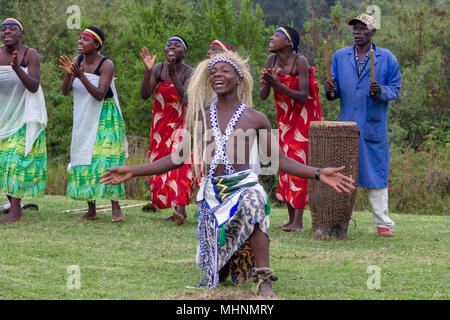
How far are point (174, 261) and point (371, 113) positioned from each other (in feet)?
9.37

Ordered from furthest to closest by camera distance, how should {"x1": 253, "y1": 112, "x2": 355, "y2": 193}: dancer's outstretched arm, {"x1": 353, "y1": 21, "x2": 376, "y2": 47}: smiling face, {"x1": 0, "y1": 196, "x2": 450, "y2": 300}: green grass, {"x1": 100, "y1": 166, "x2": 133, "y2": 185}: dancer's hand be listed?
{"x1": 353, "y1": 21, "x2": 376, "y2": 47}: smiling face → {"x1": 0, "y1": 196, "x2": 450, "y2": 300}: green grass → {"x1": 100, "y1": 166, "x2": 133, "y2": 185}: dancer's hand → {"x1": 253, "y1": 112, "x2": 355, "y2": 193}: dancer's outstretched arm

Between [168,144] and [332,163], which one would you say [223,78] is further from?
[168,144]

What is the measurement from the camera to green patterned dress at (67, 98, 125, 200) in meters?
8.16

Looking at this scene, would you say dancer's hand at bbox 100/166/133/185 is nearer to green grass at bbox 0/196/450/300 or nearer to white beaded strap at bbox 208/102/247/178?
white beaded strap at bbox 208/102/247/178

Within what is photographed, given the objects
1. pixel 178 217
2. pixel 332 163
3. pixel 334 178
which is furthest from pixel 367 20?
pixel 334 178

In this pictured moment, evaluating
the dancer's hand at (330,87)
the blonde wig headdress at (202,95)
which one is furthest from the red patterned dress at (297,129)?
the blonde wig headdress at (202,95)

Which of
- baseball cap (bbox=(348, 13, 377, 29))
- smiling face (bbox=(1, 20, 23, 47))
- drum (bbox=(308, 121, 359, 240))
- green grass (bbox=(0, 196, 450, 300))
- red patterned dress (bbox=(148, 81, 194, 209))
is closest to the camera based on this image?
green grass (bbox=(0, 196, 450, 300))

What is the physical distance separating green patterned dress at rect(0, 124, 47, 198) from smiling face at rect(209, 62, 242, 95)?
3.57m

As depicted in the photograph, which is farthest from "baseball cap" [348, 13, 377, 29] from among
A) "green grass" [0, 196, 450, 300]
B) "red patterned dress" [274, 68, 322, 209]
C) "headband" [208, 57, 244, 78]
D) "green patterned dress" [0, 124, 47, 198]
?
"green patterned dress" [0, 124, 47, 198]

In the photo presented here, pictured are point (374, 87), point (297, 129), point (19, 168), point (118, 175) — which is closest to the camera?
point (118, 175)

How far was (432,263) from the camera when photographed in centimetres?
596

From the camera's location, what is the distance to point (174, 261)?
600 centimetres

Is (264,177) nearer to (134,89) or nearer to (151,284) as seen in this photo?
(134,89)
